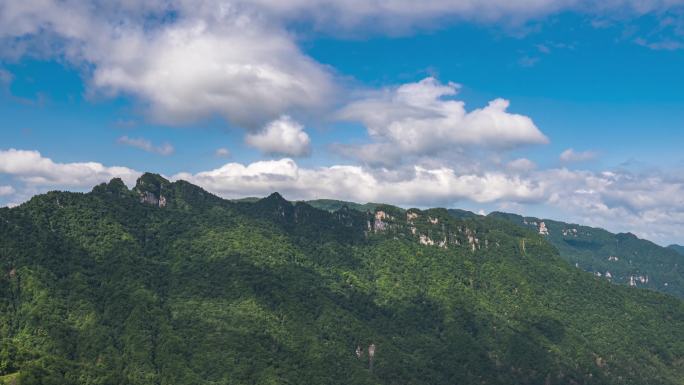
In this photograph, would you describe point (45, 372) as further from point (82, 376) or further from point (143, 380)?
point (143, 380)

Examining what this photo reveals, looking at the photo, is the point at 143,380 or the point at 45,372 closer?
the point at 45,372

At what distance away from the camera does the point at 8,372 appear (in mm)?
134125

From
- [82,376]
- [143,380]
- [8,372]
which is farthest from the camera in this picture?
[143,380]

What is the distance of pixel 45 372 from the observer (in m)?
138

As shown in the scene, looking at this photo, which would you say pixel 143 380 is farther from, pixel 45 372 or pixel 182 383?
pixel 45 372

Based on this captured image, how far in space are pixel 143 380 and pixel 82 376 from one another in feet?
133

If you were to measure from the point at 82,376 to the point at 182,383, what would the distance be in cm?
4577

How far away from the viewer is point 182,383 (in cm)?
19850

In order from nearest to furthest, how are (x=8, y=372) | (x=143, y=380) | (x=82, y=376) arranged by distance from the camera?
1. (x=8, y=372)
2. (x=82, y=376)
3. (x=143, y=380)

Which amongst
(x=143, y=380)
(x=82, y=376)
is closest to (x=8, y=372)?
(x=82, y=376)

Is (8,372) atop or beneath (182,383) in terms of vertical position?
atop

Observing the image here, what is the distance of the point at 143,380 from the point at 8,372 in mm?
65421

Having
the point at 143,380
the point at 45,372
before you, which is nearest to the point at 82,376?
the point at 45,372

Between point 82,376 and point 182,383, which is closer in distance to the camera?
point 82,376
